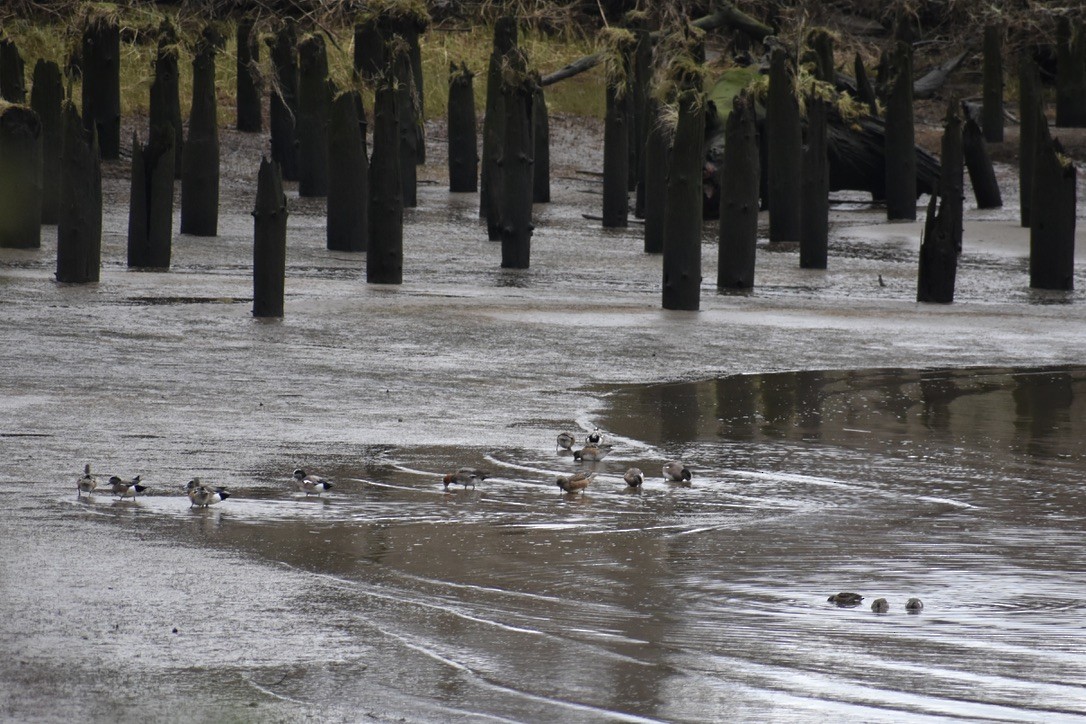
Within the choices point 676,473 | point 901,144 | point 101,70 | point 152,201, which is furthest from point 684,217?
point 101,70

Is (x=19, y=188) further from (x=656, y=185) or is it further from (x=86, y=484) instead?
(x=86, y=484)

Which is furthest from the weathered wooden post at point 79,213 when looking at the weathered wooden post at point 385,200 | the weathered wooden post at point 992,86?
the weathered wooden post at point 992,86

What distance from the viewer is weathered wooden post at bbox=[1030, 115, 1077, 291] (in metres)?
15.6

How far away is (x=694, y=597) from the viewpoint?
5781 mm

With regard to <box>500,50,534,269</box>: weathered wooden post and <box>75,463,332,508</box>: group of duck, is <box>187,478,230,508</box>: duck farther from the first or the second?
<box>500,50,534,269</box>: weathered wooden post

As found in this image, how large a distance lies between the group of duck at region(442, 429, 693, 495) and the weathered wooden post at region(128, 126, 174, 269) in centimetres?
841

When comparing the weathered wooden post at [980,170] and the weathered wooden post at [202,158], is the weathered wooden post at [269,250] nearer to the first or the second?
the weathered wooden post at [202,158]

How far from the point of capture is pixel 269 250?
1286 centimetres

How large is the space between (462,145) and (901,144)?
20.4ft

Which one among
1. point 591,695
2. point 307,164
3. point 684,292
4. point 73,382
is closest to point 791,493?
point 591,695

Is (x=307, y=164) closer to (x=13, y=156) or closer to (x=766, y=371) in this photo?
(x=13, y=156)

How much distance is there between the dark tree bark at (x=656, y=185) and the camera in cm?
1920

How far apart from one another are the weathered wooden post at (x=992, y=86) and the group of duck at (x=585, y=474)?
19.9 meters

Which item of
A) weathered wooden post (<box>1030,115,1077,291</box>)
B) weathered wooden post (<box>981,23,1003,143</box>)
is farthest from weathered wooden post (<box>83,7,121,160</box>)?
weathered wooden post (<box>1030,115,1077,291</box>)
